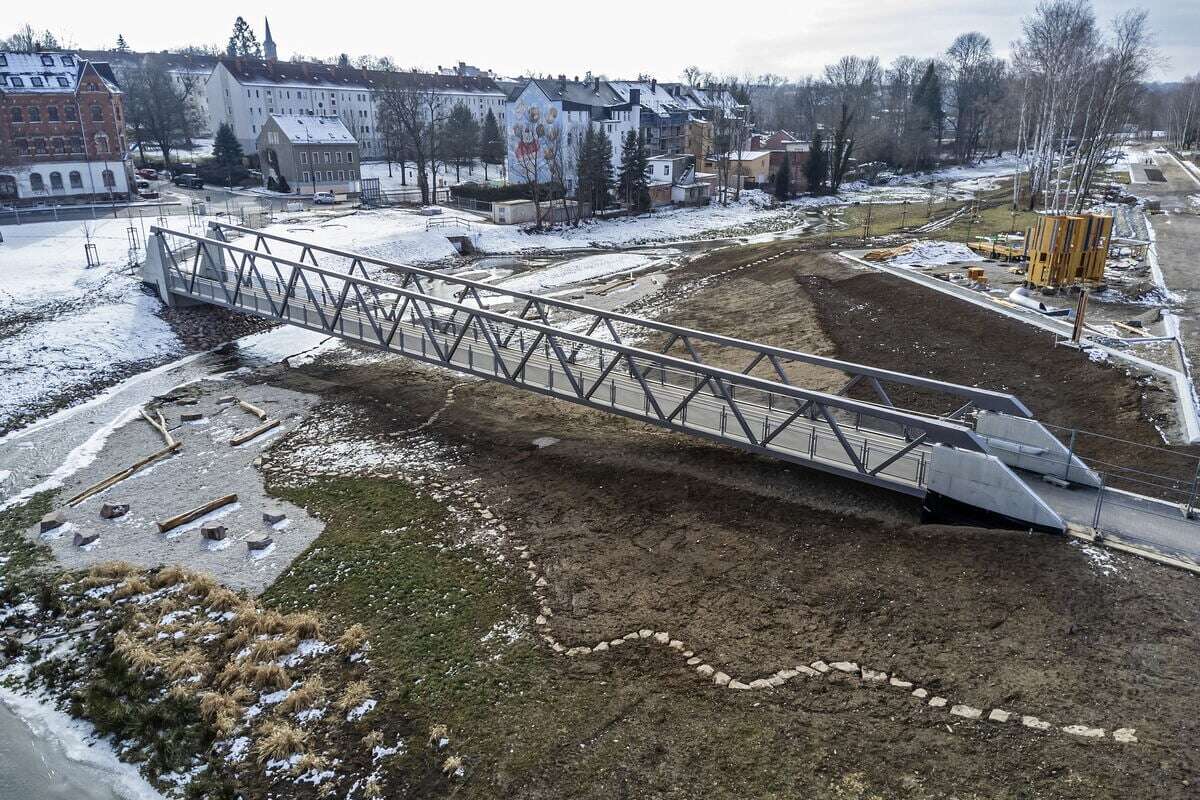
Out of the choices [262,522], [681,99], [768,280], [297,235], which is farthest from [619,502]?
[681,99]

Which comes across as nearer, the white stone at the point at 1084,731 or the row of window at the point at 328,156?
the white stone at the point at 1084,731

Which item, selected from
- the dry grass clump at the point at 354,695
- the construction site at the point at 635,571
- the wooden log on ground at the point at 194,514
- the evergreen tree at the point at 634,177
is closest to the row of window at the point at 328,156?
the evergreen tree at the point at 634,177

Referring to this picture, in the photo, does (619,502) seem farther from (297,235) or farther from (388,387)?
(297,235)

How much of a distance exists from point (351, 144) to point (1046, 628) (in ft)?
240

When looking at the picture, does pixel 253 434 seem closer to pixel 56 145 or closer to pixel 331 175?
pixel 56 145

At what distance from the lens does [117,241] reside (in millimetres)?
42531

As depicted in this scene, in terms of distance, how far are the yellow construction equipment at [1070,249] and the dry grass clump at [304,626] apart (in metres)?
28.2

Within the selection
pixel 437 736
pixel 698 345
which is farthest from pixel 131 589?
pixel 698 345

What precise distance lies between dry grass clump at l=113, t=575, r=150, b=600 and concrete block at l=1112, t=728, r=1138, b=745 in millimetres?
16464

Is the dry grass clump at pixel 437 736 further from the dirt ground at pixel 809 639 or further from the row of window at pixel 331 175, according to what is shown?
the row of window at pixel 331 175

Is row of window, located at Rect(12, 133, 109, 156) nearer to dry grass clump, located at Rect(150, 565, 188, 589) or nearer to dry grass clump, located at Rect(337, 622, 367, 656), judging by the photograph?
dry grass clump, located at Rect(150, 565, 188, 589)

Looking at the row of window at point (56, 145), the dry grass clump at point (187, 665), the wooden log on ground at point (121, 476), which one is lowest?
the dry grass clump at point (187, 665)

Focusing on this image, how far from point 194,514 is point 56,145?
2274 inches

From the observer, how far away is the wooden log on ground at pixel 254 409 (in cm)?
2370
